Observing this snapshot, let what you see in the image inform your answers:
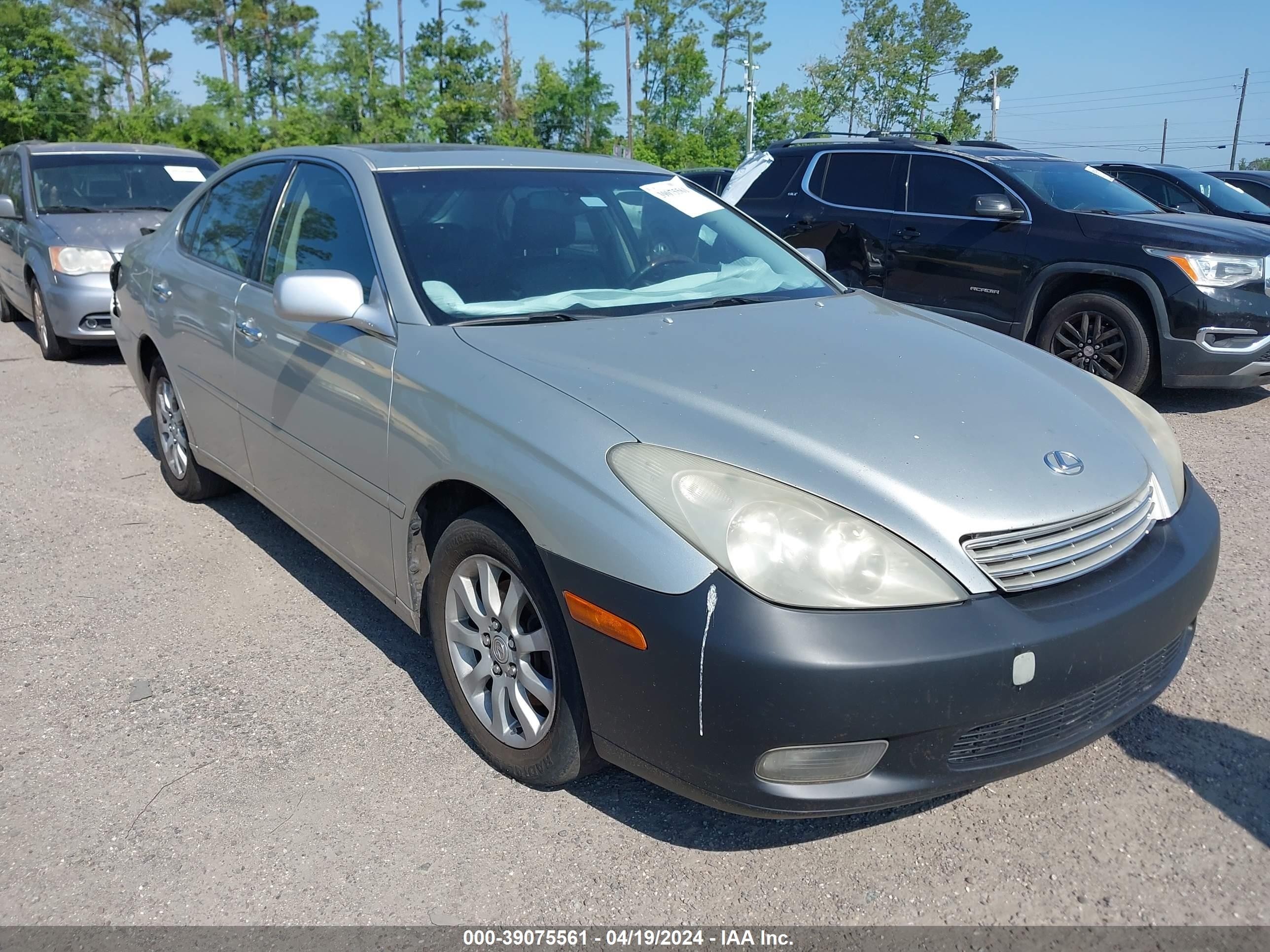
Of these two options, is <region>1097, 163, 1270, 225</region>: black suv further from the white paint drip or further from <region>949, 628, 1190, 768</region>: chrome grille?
the white paint drip

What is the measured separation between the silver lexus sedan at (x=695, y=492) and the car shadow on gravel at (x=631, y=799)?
211 millimetres

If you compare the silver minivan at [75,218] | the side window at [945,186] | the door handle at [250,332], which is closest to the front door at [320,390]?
the door handle at [250,332]

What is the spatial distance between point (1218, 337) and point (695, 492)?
5529 millimetres

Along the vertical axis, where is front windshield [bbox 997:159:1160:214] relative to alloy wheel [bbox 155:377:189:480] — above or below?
above

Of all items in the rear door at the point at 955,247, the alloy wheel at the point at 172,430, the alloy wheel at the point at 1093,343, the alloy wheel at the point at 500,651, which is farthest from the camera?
the rear door at the point at 955,247

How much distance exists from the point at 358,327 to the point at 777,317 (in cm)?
129

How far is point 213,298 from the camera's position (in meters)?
4.08

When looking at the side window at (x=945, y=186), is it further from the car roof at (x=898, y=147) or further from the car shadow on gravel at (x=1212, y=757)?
the car shadow on gravel at (x=1212, y=757)

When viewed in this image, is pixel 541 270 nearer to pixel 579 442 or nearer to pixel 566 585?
pixel 579 442

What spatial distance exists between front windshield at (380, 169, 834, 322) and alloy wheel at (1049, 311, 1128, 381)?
3.70 metres

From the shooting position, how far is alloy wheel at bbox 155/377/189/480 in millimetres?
4773

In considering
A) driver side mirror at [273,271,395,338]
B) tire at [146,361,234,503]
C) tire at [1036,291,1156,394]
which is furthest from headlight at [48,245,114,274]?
tire at [1036,291,1156,394]

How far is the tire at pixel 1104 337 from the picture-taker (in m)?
6.63

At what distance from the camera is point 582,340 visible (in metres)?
2.86
